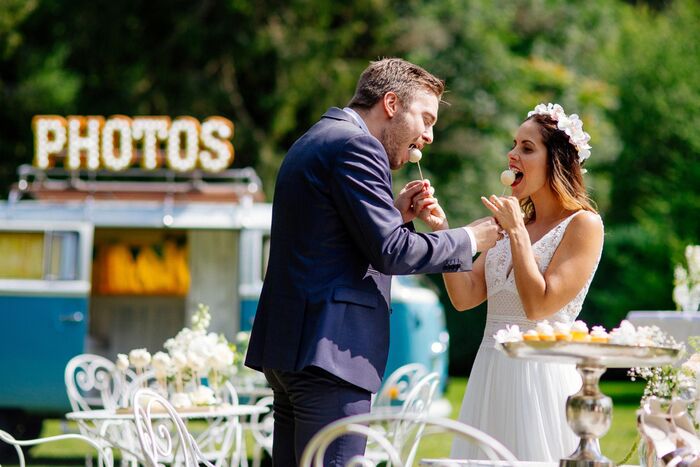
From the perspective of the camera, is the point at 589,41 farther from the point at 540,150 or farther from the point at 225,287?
the point at 540,150

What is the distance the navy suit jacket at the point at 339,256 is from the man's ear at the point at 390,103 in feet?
0.52

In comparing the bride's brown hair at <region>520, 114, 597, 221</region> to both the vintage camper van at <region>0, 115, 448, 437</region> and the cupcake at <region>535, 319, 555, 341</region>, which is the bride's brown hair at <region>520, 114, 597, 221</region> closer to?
the cupcake at <region>535, 319, 555, 341</region>

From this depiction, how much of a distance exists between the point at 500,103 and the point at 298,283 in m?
17.4

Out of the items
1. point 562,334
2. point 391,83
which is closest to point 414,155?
point 391,83

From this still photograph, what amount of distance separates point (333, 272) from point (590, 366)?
82cm

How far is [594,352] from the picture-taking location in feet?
8.16

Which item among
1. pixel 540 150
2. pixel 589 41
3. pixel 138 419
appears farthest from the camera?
pixel 589 41

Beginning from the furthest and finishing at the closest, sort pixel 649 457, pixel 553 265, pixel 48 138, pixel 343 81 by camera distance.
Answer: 1. pixel 343 81
2. pixel 48 138
3. pixel 553 265
4. pixel 649 457

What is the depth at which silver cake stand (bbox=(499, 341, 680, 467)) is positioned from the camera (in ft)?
8.15

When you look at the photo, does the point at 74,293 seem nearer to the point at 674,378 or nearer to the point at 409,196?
the point at 409,196

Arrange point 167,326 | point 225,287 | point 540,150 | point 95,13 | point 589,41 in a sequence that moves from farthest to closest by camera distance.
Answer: point 589,41 < point 95,13 < point 167,326 < point 225,287 < point 540,150

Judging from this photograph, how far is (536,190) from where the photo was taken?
3834mm

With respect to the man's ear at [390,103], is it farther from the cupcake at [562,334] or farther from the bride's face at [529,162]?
the cupcake at [562,334]

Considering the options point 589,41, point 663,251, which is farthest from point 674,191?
point 589,41
